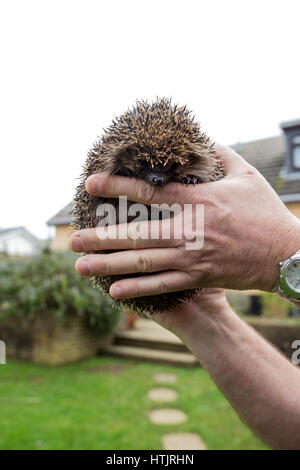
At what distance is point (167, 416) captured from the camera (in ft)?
18.2

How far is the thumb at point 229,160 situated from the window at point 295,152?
10703 mm

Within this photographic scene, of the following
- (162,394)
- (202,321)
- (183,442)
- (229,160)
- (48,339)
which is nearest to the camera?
(229,160)

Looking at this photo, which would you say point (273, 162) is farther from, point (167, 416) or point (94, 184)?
point (94, 184)

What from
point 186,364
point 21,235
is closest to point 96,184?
point 186,364

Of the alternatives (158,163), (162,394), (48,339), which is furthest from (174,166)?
(48,339)

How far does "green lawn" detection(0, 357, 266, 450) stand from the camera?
A: 4.61 m

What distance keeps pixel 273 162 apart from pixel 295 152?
870mm

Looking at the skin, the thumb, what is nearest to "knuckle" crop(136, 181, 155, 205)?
the skin

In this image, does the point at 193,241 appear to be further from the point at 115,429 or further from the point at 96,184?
the point at 115,429

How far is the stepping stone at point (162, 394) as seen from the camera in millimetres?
6265

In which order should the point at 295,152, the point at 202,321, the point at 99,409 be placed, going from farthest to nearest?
1. the point at 295,152
2. the point at 99,409
3. the point at 202,321

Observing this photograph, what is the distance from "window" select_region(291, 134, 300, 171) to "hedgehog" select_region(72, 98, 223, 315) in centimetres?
1087

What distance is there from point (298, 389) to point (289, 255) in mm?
843
